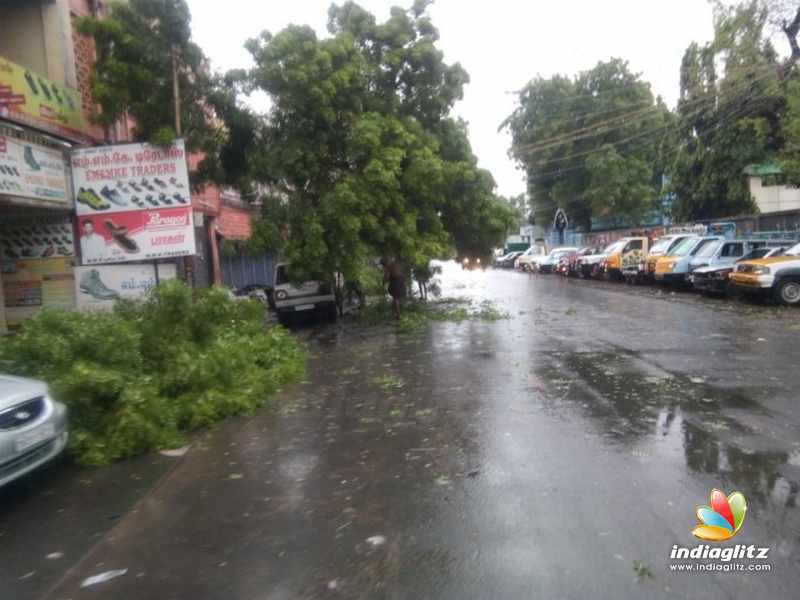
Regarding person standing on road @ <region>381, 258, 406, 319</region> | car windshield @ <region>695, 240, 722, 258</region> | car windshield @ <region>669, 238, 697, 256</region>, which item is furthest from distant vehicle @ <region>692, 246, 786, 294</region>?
person standing on road @ <region>381, 258, 406, 319</region>

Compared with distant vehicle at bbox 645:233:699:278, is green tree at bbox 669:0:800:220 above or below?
above

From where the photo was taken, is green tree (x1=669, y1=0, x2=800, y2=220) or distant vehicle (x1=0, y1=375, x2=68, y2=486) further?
green tree (x1=669, y1=0, x2=800, y2=220)

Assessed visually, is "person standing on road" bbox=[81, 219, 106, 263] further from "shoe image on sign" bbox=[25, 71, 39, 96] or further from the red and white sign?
"shoe image on sign" bbox=[25, 71, 39, 96]

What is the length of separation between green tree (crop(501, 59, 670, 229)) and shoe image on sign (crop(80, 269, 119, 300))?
114 feet

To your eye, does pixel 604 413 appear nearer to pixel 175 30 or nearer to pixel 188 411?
pixel 188 411

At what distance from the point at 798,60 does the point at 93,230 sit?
2202 cm

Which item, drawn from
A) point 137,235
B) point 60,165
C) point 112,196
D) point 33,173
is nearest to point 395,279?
point 137,235

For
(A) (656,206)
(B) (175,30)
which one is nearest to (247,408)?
Result: (B) (175,30)

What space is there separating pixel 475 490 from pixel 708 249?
2000cm

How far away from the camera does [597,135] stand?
42938mm

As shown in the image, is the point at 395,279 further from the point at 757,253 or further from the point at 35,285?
the point at 757,253

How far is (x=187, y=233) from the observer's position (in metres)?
13.1

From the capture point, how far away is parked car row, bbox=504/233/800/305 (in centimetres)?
1692

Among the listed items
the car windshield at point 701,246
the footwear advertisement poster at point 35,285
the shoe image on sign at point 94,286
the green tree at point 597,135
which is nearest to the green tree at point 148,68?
the shoe image on sign at point 94,286
